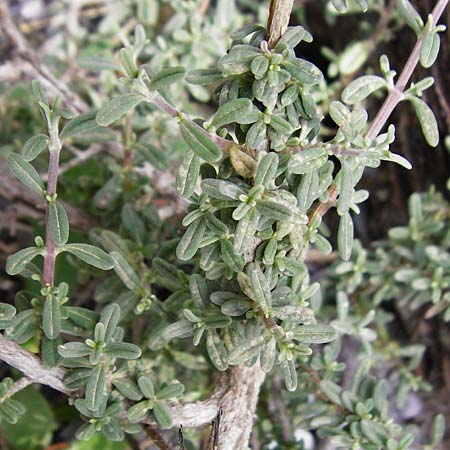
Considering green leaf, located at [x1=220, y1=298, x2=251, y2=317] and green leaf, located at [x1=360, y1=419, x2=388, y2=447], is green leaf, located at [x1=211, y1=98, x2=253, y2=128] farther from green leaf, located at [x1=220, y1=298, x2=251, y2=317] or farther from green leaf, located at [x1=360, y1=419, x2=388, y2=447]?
green leaf, located at [x1=360, y1=419, x2=388, y2=447]

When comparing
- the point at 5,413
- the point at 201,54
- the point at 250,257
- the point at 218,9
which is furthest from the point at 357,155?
the point at 218,9

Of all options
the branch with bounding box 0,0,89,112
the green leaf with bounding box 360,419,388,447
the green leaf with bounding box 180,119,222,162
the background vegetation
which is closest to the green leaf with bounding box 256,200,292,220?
the background vegetation

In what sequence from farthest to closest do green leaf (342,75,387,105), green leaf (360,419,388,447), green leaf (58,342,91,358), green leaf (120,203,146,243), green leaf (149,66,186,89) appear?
green leaf (120,203,146,243)
green leaf (360,419,388,447)
green leaf (342,75,387,105)
green leaf (58,342,91,358)
green leaf (149,66,186,89)

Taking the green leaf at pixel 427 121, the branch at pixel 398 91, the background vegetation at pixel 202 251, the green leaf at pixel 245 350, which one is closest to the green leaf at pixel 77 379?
the background vegetation at pixel 202 251

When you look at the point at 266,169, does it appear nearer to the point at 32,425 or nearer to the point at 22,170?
the point at 22,170

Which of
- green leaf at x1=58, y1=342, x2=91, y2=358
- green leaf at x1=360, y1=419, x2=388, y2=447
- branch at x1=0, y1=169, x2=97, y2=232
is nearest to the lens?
green leaf at x1=58, y1=342, x2=91, y2=358

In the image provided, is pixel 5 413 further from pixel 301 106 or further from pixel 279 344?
pixel 301 106
